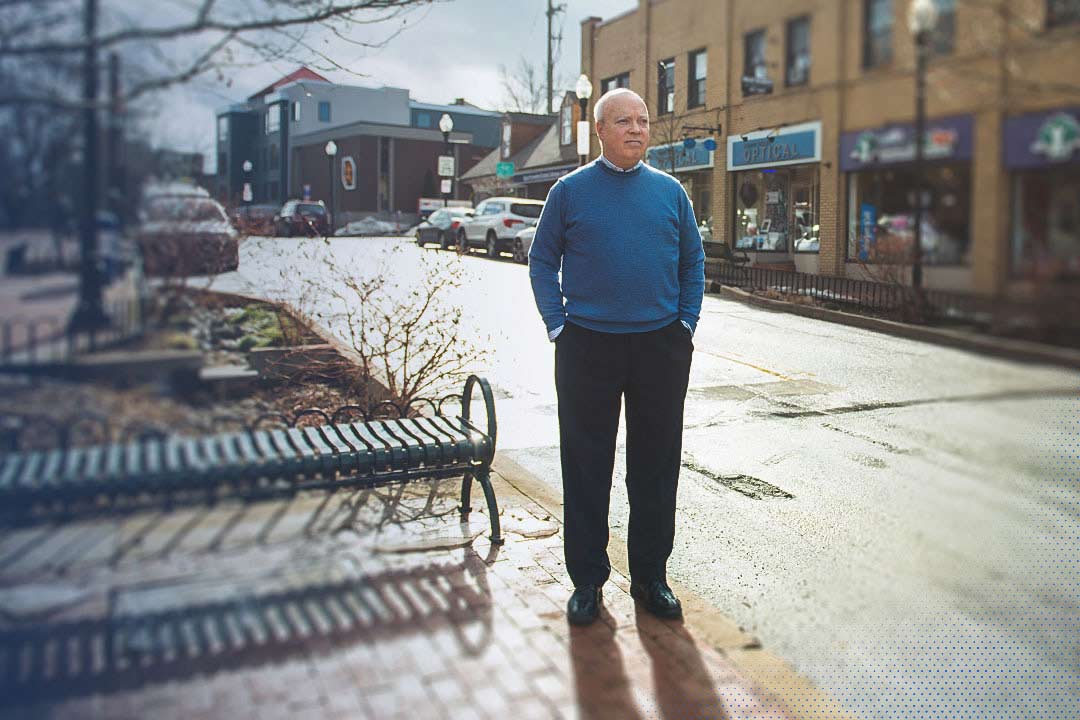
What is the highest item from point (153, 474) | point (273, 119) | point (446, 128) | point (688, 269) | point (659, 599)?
point (446, 128)

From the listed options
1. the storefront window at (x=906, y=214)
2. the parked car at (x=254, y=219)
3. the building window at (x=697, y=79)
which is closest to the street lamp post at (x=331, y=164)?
the parked car at (x=254, y=219)

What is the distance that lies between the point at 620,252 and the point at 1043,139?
6.60ft

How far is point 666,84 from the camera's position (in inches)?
126

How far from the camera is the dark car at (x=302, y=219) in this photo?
373cm

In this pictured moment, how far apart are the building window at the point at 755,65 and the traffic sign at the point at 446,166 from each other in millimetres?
1837

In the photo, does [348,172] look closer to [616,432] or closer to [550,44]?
[550,44]

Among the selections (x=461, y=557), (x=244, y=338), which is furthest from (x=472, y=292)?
(x=244, y=338)

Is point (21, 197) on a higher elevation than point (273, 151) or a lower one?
lower

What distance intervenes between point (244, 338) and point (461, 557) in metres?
1.86

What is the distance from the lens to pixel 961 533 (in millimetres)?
2246

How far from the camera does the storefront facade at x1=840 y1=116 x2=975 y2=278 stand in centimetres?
187

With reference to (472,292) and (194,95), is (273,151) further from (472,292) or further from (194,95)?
(472,292)

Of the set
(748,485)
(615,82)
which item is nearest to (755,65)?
(615,82)

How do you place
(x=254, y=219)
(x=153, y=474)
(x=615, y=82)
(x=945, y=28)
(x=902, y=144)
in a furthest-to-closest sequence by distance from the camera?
(x=615, y=82) → (x=254, y=219) → (x=153, y=474) → (x=902, y=144) → (x=945, y=28)
